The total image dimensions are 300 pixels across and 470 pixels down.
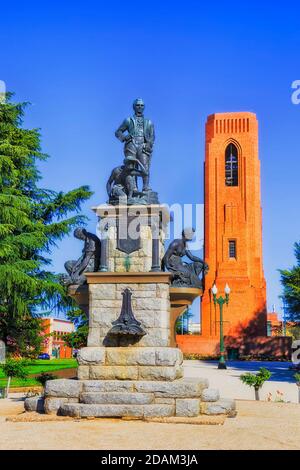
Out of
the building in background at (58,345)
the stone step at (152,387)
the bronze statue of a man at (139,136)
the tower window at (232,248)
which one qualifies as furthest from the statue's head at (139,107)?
the building in background at (58,345)

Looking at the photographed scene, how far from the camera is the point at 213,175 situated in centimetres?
5634

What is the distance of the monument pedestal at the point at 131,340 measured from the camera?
8875 mm

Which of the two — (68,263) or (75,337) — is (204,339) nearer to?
(75,337)

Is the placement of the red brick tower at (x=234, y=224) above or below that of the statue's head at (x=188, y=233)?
above

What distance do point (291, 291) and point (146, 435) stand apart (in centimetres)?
3003

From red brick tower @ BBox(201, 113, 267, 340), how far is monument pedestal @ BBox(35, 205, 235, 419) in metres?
43.5

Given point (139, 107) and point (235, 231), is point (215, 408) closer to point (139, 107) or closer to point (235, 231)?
point (139, 107)

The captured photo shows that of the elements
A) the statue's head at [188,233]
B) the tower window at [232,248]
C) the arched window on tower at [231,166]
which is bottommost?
the statue's head at [188,233]

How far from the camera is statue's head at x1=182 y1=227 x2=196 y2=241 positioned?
1044cm

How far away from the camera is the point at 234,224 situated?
5566 centimetres

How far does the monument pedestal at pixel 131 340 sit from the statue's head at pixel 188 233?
0.44 metres

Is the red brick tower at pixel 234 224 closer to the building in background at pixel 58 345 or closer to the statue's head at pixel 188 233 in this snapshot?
the building in background at pixel 58 345

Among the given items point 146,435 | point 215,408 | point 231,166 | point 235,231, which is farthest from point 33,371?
point 231,166
